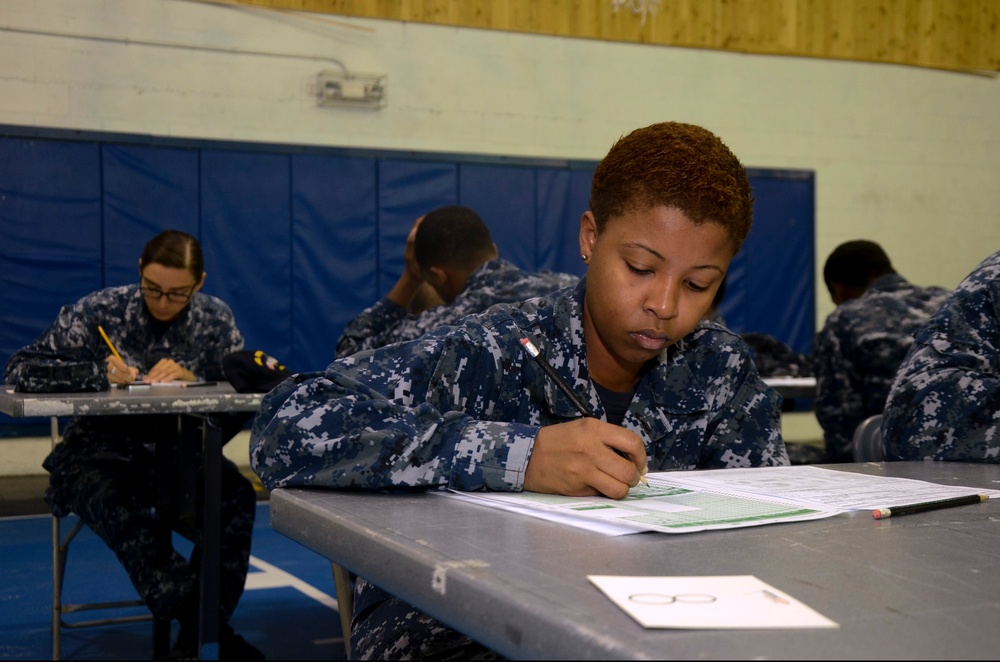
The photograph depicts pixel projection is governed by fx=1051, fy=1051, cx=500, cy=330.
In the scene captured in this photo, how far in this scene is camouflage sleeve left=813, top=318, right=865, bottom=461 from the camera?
3949 millimetres

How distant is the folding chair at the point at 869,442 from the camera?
2.17m

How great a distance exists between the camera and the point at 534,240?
7848 millimetres

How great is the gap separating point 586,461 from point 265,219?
6245 mm

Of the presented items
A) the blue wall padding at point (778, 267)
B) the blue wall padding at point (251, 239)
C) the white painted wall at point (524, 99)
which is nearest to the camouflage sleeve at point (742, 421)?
the blue wall padding at point (251, 239)

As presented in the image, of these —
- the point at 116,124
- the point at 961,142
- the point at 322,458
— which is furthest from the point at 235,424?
the point at 961,142

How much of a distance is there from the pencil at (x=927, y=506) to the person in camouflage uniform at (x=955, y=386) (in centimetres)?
46

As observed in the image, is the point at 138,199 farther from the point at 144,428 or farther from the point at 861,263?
the point at 861,263

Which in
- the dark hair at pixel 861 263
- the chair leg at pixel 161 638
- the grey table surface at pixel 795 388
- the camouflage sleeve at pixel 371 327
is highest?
the dark hair at pixel 861 263

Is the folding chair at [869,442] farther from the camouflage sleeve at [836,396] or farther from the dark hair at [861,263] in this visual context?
the dark hair at [861,263]

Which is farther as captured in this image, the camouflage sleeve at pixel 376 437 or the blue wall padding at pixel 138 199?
the blue wall padding at pixel 138 199

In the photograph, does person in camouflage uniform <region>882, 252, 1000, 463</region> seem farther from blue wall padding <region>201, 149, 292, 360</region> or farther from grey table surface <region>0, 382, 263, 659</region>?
blue wall padding <region>201, 149, 292, 360</region>

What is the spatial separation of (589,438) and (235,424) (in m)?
2.33

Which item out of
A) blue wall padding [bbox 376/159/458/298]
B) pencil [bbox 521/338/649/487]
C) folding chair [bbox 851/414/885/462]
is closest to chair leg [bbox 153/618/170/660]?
folding chair [bbox 851/414/885/462]

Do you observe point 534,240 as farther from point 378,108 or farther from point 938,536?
point 938,536
